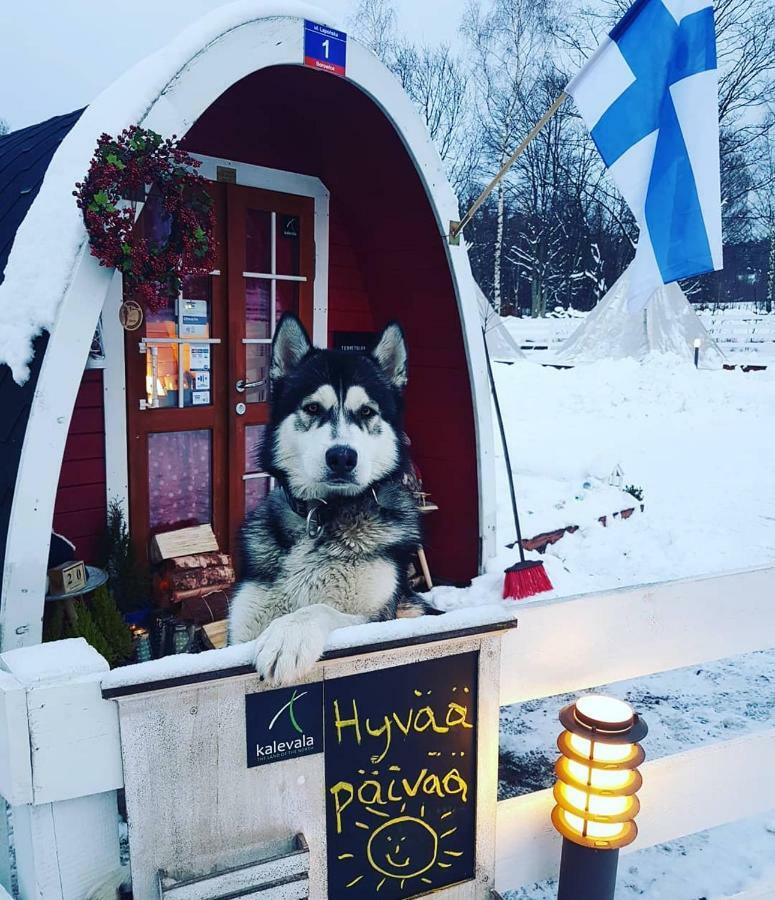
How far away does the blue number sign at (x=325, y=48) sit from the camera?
136 inches

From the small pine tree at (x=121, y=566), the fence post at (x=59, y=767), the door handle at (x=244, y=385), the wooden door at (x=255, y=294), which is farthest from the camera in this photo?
the door handle at (x=244, y=385)

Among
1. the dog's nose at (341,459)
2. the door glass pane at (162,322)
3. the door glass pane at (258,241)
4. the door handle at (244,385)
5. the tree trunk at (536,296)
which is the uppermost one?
the tree trunk at (536,296)

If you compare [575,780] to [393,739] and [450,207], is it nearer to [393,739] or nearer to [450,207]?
[393,739]

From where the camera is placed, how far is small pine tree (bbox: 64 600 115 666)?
310 centimetres

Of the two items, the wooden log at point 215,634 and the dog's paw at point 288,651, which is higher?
the dog's paw at point 288,651

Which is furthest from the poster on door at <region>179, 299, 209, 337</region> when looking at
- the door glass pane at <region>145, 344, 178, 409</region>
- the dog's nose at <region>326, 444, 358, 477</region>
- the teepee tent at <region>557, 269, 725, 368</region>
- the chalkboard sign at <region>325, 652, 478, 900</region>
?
the teepee tent at <region>557, 269, 725, 368</region>

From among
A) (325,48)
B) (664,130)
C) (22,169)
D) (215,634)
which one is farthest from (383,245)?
(215,634)

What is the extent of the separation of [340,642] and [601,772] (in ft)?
2.64

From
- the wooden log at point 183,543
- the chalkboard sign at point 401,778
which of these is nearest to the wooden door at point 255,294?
the wooden log at point 183,543

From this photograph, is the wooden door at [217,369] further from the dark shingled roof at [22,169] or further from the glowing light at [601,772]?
the glowing light at [601,772]

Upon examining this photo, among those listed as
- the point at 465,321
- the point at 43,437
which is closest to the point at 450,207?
the point at 465,321

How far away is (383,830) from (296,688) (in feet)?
1.53

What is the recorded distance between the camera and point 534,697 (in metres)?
1.88

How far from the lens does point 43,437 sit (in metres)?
2.70
